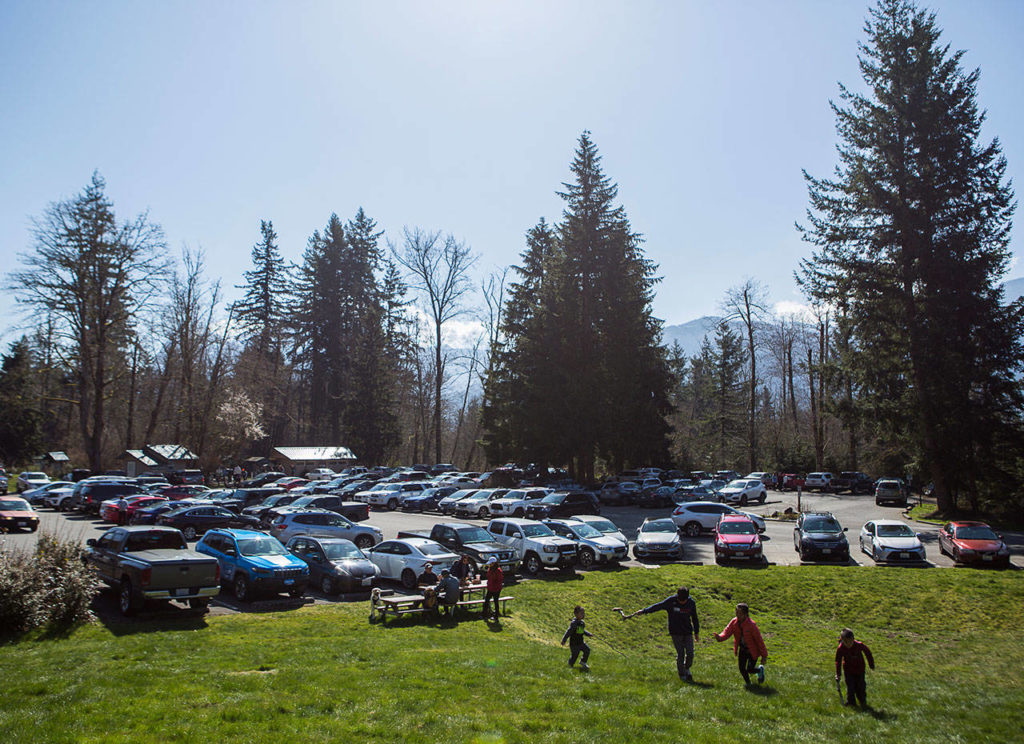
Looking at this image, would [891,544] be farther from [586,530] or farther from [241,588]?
[241,588]

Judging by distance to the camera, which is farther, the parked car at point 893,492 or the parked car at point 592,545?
the parked car at point 893,492

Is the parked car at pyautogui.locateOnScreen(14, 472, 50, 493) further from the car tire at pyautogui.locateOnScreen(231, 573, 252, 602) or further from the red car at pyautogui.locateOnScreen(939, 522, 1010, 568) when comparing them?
the red car at pyautogui.locateOnScreen(939, 522, 1010, 568)

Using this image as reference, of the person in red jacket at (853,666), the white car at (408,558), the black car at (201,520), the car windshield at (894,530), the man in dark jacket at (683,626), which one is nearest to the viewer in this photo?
the person in red jacket at (853,666)

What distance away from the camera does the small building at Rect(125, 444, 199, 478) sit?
182 feet

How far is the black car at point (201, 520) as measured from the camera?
26.7 metres

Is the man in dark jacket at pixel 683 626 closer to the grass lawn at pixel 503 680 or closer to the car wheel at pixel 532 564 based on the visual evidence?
the grass lawn at pixel 503 680

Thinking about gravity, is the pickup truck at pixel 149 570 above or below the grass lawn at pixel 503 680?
above

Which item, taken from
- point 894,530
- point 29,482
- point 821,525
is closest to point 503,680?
point 821,525

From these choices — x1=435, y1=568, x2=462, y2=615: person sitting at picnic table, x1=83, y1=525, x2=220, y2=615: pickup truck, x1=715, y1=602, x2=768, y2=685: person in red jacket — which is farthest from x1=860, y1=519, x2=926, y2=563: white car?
x1=83, y1=525, x2=220, y2=615: pickup truck

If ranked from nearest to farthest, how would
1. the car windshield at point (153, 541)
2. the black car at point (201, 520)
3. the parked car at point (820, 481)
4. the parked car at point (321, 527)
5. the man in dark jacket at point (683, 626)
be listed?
the man in dark jacket at point (683, 626), the car windshield at point (153, 541), the parked car at point (321, 527), the black car at point (201, 520), the parked car at point (820, 481)

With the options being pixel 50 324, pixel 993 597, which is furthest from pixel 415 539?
pixel 50 324

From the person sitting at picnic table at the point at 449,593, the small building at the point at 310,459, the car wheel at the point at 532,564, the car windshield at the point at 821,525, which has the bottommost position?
the car wheel at the point at 532,564

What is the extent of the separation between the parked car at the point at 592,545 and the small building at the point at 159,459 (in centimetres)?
4346

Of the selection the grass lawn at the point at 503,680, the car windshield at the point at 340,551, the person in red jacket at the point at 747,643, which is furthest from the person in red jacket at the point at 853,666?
the car windshield at the point at 340,551
